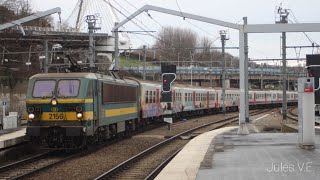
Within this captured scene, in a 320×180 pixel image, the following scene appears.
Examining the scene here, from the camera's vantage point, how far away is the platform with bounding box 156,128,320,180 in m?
10.3

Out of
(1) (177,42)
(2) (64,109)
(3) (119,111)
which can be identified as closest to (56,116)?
(2) (64,109)

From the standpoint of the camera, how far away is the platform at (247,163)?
33.8 feet

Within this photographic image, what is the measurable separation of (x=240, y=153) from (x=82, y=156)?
5.66 meters

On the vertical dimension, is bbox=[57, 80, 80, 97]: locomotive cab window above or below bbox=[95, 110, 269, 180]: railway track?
above

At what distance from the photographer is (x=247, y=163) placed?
11.9 meters

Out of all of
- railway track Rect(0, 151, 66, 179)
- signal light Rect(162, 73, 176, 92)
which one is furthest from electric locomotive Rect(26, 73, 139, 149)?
signal light Rect(162, 73, 176, 92)

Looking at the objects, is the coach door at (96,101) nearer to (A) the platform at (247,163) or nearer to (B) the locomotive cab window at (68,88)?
(B) the locomotive cab window at (68,88)

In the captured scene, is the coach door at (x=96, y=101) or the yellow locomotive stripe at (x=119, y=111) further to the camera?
the yellow locomotive stripe at (x=119, y=111)

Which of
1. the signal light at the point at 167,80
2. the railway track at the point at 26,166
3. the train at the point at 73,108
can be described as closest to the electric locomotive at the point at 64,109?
the train at the point at 73,108

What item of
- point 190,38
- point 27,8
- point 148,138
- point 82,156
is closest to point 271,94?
point 190,38

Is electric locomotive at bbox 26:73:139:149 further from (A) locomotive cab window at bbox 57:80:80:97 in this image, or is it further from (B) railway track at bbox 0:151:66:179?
(B) railway track at bbox 0:151:66:179

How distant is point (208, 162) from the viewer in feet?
40.7

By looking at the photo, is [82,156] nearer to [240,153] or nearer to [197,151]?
[197,151]

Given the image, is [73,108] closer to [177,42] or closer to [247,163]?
[247,163]
